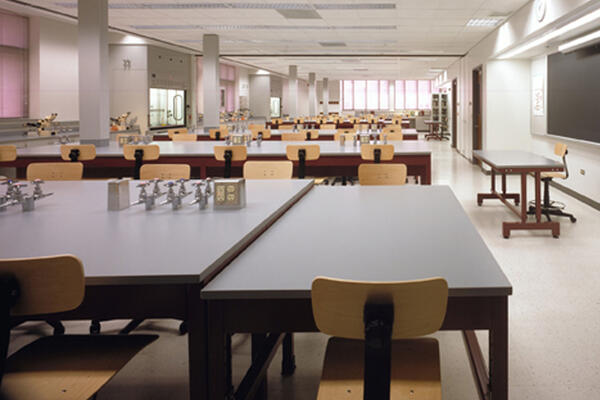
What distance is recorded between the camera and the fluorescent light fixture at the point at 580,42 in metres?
6.59

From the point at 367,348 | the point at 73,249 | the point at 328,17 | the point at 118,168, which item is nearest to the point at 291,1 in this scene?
the point at 328,17

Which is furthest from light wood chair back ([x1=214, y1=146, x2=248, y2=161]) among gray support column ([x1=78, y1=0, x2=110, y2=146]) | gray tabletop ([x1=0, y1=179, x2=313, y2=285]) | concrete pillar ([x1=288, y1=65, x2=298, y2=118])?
concrete pillar ([x1=288, y1=65, x2=298, y2=118])

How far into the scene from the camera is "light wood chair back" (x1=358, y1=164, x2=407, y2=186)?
4168mm

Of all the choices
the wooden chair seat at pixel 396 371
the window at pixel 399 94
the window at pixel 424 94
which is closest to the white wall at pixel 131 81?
the wooden chair seat at pixel 396 371

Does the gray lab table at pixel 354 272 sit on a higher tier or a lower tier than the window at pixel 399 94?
lower

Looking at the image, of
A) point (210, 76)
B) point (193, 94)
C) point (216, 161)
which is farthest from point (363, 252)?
point (193, 94)

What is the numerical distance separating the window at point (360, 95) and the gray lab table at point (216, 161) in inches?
1118

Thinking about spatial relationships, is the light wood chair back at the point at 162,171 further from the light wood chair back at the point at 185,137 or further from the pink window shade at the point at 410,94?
the pink window shade at the point at 410,94

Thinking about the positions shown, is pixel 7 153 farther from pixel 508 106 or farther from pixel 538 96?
pixel 508 106

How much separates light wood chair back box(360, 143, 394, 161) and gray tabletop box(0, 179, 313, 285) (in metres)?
2.88

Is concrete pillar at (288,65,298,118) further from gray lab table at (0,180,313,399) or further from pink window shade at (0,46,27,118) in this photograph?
gray lab table at (0,180,313,399)

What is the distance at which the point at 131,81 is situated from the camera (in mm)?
14328

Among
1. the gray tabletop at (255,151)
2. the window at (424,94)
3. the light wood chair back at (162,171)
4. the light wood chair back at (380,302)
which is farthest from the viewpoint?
the window at (424,94)

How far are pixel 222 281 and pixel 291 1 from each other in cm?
766
